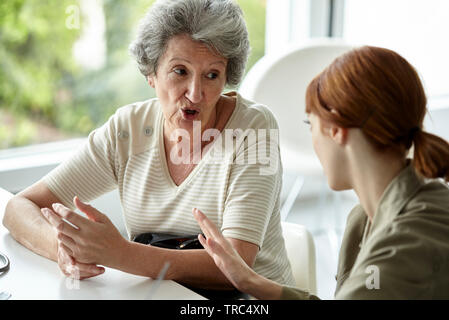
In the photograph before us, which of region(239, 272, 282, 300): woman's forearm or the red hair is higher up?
the red hair

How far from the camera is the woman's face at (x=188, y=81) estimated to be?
1467mm

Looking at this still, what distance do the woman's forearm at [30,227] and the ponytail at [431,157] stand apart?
836mm

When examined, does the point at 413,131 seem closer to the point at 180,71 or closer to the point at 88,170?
the point at 180,71

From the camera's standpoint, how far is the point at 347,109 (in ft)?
3.20

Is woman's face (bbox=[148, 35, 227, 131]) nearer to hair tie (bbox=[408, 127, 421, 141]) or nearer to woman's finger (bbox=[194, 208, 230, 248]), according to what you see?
woman's finger (bbox=[194, 208, 230, 248])

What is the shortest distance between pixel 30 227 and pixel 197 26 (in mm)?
659

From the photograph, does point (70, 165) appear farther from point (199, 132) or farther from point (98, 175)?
point (199, 132)

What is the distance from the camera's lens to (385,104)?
37.5 inches

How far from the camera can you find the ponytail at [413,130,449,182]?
0.96 m

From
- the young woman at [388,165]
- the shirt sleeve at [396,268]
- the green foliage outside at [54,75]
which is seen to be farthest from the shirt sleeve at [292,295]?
the green foliage outside at [54,75]

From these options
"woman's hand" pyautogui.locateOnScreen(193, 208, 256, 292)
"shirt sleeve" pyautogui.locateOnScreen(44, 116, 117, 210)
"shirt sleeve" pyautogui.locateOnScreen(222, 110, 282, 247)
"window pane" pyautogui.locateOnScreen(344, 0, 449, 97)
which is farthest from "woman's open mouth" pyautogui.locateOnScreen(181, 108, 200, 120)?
"window pane" pyautogui.locateOnScreen(344, 0, 449, 97)

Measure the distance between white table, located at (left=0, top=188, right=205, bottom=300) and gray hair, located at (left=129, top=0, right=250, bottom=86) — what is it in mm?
609

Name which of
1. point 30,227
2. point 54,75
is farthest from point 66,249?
point 54,75

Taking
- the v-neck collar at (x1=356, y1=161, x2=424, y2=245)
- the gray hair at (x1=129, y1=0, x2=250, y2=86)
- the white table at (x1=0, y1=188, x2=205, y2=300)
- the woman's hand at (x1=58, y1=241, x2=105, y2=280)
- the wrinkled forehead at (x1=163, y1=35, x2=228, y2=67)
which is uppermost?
the gray hair at (x1=129, y1=0, x2=250, y2=86)
